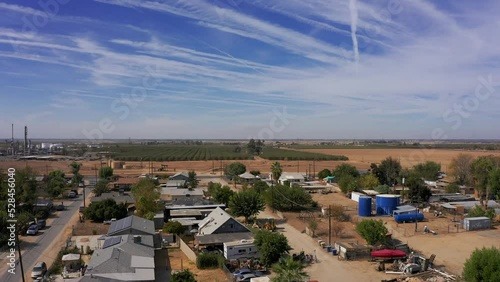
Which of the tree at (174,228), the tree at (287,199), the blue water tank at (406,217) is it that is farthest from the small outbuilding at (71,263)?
the blue water tank at (406,217)

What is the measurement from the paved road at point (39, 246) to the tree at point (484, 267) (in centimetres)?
2094

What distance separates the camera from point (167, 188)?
49.4 metres

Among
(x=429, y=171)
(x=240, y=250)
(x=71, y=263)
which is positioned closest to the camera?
(x=71, y=263)

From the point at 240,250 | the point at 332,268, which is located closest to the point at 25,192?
the point at 240,250

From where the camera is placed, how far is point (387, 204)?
3747cm

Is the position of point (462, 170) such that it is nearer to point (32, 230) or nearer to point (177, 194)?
point (177, 194)

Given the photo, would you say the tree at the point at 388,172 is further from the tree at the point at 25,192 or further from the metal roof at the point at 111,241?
the tree at the point at 25,192

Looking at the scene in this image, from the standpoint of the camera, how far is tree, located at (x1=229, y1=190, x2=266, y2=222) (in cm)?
3244

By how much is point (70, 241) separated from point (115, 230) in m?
5.21

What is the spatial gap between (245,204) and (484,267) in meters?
19.3

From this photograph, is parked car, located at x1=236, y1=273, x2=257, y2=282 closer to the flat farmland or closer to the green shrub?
the green shrub

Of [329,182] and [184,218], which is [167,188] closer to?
[184,218]

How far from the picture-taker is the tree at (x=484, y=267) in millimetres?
15577

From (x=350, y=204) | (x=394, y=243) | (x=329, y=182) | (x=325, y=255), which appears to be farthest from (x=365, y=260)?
(x=329, y=182)
